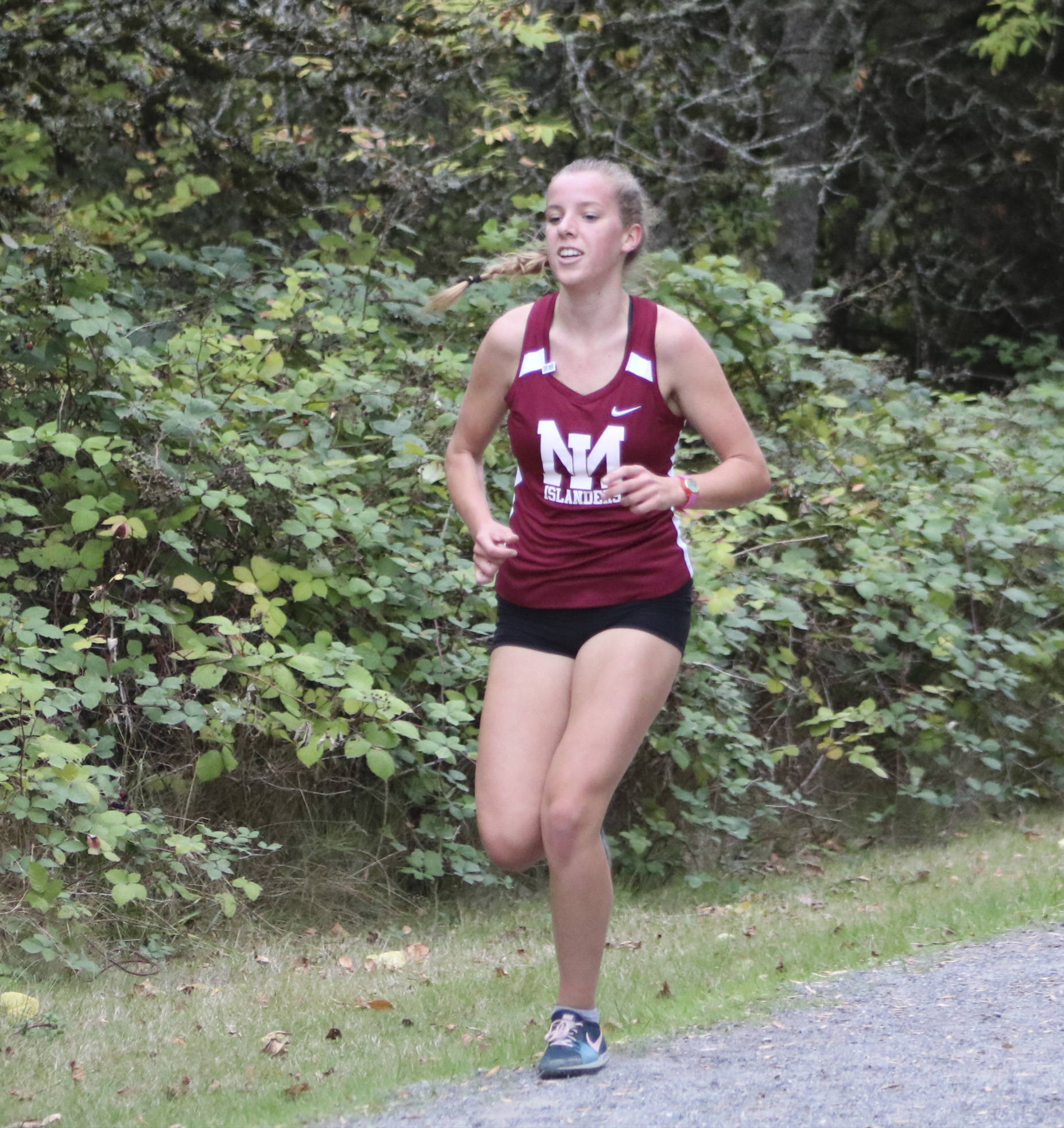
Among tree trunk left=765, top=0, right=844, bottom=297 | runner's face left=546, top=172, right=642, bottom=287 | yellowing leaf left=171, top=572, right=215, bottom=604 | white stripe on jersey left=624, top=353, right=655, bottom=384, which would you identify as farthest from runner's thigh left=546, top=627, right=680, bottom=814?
tree trunk left=765, top=0, right=844, bottom=297

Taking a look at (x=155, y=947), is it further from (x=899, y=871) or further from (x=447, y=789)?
(x=899, y=871)

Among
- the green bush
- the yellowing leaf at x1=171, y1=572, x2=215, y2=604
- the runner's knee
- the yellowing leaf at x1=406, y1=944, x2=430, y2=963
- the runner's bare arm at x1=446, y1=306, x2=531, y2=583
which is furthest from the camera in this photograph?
the yellowing leaf at x1=171, y1=572, x2=215, y2=604

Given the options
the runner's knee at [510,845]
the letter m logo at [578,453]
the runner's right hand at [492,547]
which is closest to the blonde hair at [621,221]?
the letter m logo at [578,453]

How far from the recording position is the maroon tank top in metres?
4.11

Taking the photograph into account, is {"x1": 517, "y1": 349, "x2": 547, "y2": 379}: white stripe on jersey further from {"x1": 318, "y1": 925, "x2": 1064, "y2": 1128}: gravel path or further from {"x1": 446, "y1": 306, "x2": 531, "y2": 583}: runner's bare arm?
{"x1": 318, "y1": 925, "x2": 1064, "y2": 1128}: gravel path

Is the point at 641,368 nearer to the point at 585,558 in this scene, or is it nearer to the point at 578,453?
the point at 578,453

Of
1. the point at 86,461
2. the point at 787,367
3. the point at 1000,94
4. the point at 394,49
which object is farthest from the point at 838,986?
the point at 1000,94

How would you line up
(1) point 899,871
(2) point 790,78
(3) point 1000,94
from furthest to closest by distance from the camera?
(3) point 1000,94, (2) point 790,78, (1) point 899,871

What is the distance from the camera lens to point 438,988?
5.26m

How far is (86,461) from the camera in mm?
6969

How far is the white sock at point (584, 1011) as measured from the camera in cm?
406

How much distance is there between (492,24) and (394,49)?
0.63 metres

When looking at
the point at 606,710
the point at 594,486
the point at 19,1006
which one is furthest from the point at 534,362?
the point at 19,1006

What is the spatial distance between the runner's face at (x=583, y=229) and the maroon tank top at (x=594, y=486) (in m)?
0.19
